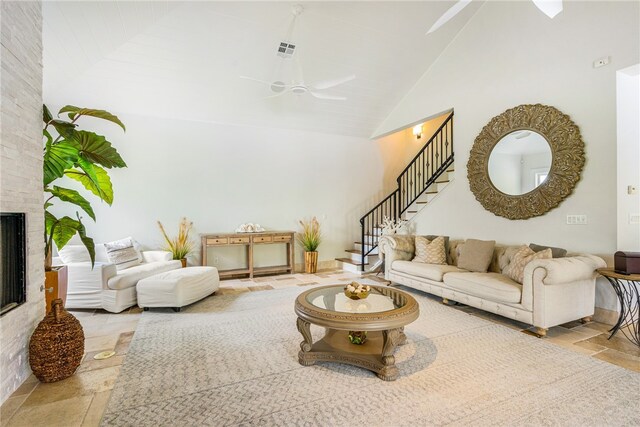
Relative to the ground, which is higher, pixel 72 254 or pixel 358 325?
pixel 72 254

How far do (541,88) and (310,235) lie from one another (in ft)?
15.0

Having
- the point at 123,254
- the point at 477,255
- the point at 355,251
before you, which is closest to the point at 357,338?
the point at 477,255

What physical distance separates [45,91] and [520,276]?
6997 mm

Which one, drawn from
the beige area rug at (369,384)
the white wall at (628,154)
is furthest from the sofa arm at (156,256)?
the white wall at (628,154)

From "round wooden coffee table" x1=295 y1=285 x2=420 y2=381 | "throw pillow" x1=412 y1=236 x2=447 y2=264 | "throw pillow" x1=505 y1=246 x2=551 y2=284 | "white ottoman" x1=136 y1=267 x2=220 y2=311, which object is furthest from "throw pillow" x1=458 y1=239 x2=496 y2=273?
"white ottoman" x1=136 y1=267 x2=220 y2=311

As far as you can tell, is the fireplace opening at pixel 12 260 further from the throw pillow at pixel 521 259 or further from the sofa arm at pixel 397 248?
the throw pillow at pixel 521 259

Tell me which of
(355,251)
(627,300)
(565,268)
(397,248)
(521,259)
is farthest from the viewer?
(355,251)

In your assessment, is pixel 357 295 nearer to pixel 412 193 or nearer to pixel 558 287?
pixel 558 287

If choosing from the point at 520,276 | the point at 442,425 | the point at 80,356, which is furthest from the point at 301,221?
the point at 442,425

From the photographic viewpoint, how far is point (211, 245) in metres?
5.66

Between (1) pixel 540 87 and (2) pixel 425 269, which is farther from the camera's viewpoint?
(2) pixel 425 269

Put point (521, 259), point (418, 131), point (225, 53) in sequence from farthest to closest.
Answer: point (418, 131), point (225, 53), point (521, 259)

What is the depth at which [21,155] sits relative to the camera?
2.29 m

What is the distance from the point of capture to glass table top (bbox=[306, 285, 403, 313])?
2606 mm
